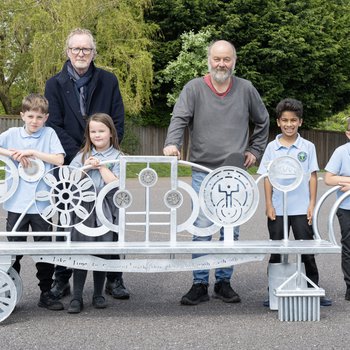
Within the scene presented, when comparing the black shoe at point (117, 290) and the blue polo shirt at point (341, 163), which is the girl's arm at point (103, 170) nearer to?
the black shoe at point (117, 290)

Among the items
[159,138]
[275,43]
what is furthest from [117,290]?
[159,138]

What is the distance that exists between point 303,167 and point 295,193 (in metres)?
0.22

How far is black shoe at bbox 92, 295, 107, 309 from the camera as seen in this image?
534cm

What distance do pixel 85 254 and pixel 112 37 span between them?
23505 mm

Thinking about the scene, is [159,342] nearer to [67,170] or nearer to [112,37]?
[67,170]

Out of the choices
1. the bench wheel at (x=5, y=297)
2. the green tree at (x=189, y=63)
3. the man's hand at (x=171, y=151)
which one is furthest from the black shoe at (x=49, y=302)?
the green tree at (x=189, y=63)

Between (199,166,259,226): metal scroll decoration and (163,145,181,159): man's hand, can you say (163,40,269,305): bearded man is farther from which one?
(199,166,259,226): metal scroll decoration

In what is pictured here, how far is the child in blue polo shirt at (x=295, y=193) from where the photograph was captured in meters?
5.48

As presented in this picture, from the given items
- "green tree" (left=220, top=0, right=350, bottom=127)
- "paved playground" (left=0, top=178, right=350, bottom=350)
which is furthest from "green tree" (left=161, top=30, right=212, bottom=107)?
"paved playground" (left=0, top=178, right=350, bottom=350)

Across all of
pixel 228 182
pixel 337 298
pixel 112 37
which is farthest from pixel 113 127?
pixel 112 37

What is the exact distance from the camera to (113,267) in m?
4.98

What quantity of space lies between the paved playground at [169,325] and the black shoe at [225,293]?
59 millimetres

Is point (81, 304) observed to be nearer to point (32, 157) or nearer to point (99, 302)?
point (99, 302)

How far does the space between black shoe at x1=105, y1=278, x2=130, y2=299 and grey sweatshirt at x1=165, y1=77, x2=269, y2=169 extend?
1.27 meters
